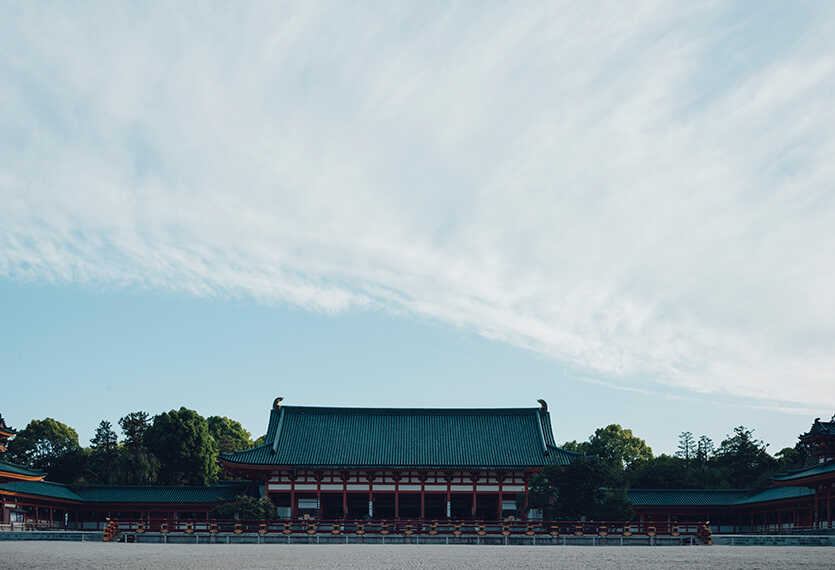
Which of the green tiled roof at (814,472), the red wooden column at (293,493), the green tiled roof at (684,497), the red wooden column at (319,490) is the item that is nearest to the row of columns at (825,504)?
the green tiled roof at (814,472)

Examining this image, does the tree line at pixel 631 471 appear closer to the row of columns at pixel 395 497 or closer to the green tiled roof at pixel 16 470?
the row of columns at pixel 395 497

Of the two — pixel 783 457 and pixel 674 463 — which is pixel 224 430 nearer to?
pixel 674 463

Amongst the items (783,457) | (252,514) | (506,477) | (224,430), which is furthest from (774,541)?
(224,430)

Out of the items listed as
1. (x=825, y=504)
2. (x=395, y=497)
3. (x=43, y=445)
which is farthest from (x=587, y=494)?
(x=43, y=445)

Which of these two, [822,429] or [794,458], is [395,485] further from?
[794,458]

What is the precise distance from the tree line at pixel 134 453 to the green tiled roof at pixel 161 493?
31.8 feet

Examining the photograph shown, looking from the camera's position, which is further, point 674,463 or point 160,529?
point 674,463

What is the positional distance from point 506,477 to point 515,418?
7.67 meters

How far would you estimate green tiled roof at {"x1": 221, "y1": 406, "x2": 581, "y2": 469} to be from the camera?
4550 cm

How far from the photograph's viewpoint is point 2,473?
42219mm

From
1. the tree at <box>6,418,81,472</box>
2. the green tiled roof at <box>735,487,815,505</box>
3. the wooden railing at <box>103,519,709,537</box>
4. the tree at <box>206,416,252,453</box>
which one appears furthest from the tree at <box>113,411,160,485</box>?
the green tiled roof at <box>735,487,815,505</box>

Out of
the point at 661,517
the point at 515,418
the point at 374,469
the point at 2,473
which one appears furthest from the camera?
the point at 515,418

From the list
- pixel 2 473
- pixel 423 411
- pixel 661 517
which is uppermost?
pixel 423 411

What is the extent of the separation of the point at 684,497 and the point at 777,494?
5877 mm
